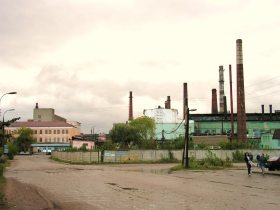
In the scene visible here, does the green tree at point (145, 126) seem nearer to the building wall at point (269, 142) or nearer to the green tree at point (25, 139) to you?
the building wall at point (269, 142)

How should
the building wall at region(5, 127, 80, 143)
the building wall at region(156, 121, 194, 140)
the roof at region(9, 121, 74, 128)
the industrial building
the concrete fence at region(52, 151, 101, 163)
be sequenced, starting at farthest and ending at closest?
1. the roof at region(9, 121, 74, 128)
2. the building wall at region(5, 127, 80, 143)
3. the industrial building
4. the building wall at region(156, 121, 194, 140)
5. the concrete fence at region(52, 151, 101, 163)

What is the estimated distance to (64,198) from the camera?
17.2 metres

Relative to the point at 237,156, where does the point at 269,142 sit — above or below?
above

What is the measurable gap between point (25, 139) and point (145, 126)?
3747 cm

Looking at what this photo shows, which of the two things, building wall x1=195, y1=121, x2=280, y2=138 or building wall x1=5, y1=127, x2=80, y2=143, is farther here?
building wall x1=5, y1=127, x2=80, y2=143

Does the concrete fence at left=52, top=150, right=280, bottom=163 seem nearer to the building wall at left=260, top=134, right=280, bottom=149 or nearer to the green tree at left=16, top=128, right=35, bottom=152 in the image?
the building wall at left=260, top=134, right=280, bottom=149

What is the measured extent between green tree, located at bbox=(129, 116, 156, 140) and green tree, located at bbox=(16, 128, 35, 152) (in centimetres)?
3381

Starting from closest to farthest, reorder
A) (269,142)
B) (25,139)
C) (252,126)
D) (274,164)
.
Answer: (274,164) → (269,142) → (252,126) → (25,139)

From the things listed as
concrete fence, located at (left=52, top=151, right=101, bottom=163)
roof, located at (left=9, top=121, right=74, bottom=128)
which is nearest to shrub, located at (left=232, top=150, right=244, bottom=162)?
concrete fence, located at (left=52, top=151, right=101, bottom=163)

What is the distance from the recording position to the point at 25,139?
12562 centimetres

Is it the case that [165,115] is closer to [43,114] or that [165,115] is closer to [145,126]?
[145,126]

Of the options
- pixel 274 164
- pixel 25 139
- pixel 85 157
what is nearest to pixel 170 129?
pixel 25 139

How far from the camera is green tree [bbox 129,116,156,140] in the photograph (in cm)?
10838

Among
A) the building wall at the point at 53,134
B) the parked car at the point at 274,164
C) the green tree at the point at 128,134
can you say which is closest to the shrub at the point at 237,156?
the parked car at the point at 274,164
